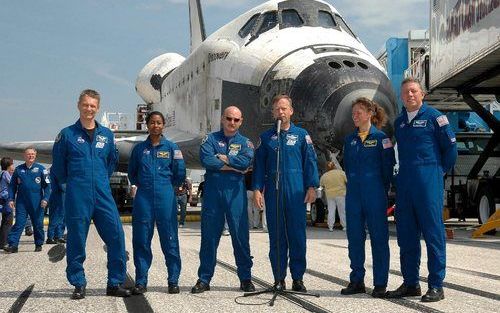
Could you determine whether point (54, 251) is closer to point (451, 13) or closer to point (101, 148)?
point (101, 148)

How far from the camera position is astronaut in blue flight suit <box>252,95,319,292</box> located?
17.4 ft

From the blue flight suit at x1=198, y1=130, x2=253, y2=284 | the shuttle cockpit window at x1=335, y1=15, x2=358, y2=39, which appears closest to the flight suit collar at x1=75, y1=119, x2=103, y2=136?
the blue flight suit at x1=198, y1=130, x2=253, y2=284

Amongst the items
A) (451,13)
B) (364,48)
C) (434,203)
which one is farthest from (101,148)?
(451,13)

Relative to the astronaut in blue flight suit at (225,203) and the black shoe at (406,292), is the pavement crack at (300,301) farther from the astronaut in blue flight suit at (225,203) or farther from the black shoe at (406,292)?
the black shoe at (406,292)

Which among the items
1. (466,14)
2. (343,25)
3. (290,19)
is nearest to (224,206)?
(290,19)

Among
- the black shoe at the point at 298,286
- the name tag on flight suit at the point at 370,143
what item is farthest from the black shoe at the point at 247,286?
the name tag on flight suit at the point at 370,143

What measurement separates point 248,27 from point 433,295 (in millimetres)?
8613

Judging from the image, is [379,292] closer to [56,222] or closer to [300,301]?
[300,301]

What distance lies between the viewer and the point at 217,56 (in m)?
12.5

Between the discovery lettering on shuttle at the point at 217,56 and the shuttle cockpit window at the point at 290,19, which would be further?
the discovery lettering on shuttle at the point at 217,56

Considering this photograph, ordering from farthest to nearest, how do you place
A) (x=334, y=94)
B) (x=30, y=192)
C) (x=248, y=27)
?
1. (x=248, y=27)
2. (x=334, y=94)
3. (x=30, y=192)

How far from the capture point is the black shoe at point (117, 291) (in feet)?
16.3

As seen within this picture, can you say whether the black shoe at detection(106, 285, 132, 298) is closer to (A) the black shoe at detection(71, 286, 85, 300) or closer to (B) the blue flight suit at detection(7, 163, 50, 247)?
(A) the black shoe at detection(71, 286, 85, 300)

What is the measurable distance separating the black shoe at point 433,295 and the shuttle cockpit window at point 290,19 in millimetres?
8035
